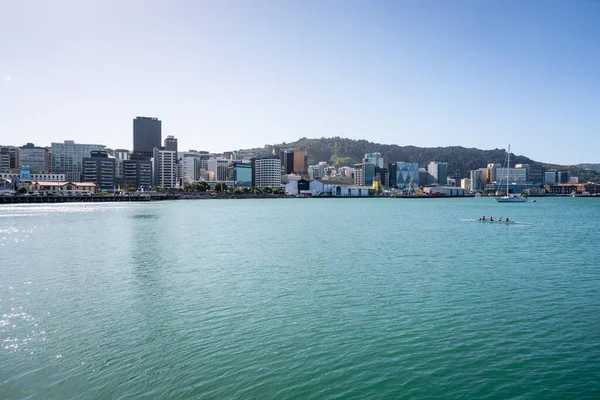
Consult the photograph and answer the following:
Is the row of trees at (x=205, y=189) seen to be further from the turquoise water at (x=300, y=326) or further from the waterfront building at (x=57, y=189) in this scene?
the turquoise water at (x=300, y=326)

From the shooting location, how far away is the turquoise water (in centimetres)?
1027

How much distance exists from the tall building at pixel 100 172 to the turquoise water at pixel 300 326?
167980mm

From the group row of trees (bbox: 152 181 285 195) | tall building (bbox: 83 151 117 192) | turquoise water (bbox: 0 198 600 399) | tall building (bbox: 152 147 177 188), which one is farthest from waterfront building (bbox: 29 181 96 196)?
turquoise water (bbox: 0 198 600 399)

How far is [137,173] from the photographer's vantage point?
193500 millimetres

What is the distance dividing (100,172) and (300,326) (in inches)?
7445

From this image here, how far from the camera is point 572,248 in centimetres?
3150

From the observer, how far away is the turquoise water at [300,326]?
10266mm

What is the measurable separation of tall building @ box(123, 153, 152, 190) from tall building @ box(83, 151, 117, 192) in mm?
7417

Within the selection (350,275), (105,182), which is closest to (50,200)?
(105,182)

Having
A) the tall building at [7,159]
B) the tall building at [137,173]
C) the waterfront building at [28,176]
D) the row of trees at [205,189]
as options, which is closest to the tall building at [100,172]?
the tall building at [137,173]

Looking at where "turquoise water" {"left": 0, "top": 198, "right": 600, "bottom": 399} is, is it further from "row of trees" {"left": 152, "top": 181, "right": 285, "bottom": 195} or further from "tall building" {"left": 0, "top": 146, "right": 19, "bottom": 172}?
"tall building" {"left": 0, "top": 146, "right": 19, "bottom": 172}

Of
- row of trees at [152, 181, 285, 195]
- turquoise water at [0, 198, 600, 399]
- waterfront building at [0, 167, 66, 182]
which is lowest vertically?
turquoise water at [0, 198, 600, 399]

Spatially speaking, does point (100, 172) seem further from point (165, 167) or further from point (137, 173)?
point (165, 167)

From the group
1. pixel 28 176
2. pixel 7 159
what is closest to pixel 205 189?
pixel 28 176
